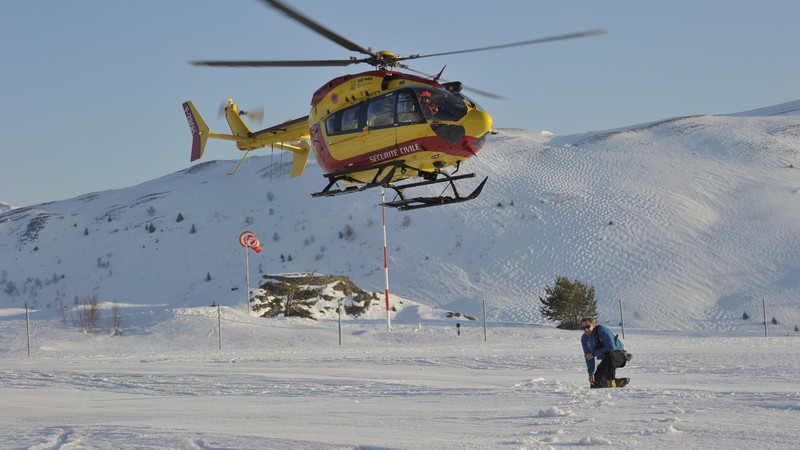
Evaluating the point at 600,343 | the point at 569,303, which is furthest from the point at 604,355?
the point at 569,303

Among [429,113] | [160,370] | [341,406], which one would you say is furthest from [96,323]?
[341,406]

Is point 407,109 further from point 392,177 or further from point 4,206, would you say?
point 4,206

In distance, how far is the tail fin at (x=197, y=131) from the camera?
24.2m

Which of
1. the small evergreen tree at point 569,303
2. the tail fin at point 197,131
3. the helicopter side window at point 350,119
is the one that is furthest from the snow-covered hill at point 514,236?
the helicopter side window at point 350,119

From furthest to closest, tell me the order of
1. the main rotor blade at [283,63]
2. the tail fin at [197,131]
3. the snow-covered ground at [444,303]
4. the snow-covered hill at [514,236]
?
the snow-covered hill at [514,236] < the tail fin at [197,131] < the main rotor blade at [283,63] < the snow-covered ground at [444,303]

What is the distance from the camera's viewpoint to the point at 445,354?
878 inches

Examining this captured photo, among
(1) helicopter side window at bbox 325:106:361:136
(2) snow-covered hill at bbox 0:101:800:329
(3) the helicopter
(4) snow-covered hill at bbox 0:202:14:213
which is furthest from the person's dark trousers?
(4) snow-covered hill at bbox 0:202:14:213

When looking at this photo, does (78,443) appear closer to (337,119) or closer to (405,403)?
(405,403)

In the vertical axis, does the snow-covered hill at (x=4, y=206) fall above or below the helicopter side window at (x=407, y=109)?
above

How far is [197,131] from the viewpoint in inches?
963

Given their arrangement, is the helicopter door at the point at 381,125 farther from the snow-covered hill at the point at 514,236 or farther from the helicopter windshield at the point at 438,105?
the snow-covered hill at the point at 514,236

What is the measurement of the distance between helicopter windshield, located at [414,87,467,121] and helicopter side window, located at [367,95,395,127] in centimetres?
62

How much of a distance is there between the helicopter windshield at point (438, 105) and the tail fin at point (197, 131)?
30.7 ft

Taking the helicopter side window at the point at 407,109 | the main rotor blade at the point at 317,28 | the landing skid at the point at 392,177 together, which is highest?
the main rotor blade at the point at 317,28
